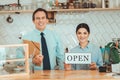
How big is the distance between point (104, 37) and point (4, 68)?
2.73 m

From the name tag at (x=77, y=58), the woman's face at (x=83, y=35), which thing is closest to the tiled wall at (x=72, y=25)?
the woman's face at (x=83, y=35)

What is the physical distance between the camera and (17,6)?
4305 millimetres

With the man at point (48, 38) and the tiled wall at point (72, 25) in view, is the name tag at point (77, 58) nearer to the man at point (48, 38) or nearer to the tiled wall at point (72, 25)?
the man at point (48, 38)

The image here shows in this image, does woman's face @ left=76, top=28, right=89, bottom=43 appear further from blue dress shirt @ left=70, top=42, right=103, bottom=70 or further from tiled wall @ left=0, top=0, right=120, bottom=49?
tiled wall @ left=0, top=0, right=120, bottom=49

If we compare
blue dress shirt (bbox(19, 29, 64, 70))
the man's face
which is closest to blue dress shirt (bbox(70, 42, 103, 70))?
blue dress shirt (bbox(19, 29, 64, 70))

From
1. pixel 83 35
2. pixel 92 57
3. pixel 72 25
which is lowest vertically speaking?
pixel 92 57

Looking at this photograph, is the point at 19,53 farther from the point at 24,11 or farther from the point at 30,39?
the point at 24,11

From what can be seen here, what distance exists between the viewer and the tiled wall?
4.54 metres

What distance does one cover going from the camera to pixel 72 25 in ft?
15.0

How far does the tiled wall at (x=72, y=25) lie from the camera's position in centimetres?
454

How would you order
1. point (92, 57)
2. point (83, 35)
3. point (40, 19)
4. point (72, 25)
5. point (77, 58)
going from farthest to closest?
point (72, 25)
point (40, 19)
point (83, 35)
point (92, 57)
point (77, 58)

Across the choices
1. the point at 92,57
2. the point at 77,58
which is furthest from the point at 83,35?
the point at 77,58

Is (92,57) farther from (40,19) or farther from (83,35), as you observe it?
(40,19)

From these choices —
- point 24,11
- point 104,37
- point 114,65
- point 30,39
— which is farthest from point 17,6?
point 114,65
